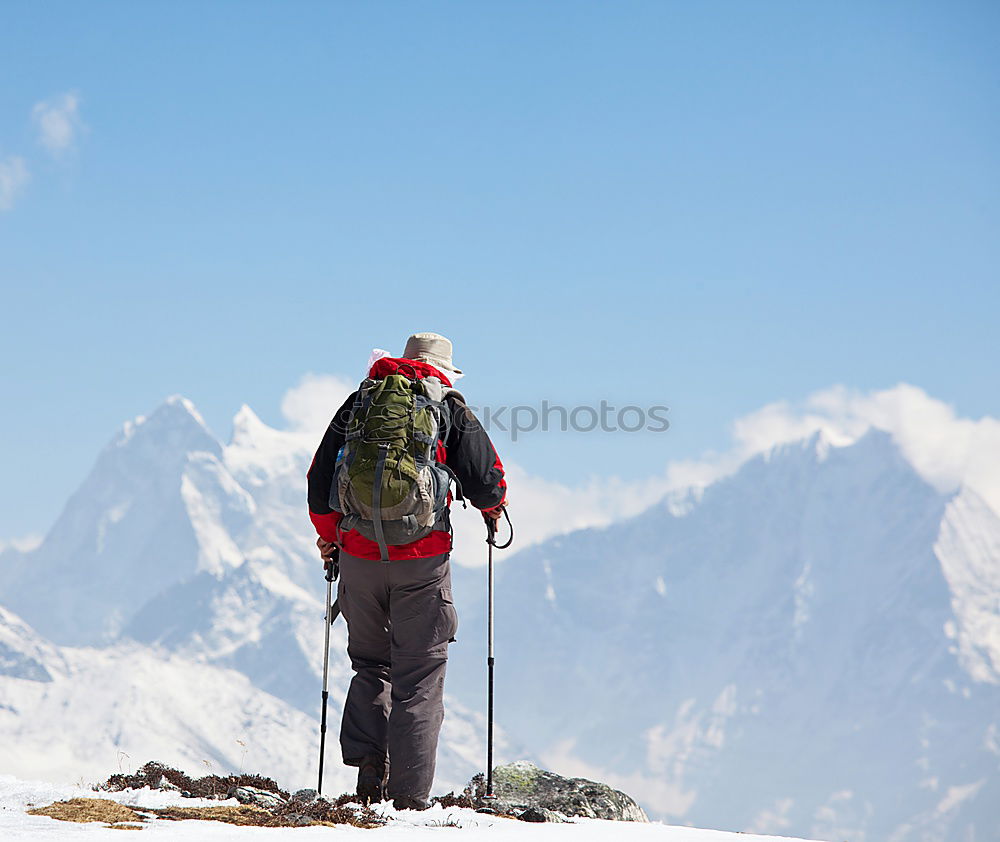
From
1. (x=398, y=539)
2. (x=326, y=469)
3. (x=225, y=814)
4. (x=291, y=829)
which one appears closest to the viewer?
(x=291, y=829)

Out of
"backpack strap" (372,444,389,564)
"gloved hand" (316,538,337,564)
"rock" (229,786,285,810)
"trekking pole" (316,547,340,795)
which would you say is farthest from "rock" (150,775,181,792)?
"backpack strap" (372,444,389,564)

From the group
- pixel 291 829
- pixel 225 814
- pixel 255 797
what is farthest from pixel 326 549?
pixel 291 829

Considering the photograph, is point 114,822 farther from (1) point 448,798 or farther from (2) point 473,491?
(2) point 473,491

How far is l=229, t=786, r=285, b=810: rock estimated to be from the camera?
837 centimetres

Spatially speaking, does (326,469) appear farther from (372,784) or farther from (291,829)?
(291,829)

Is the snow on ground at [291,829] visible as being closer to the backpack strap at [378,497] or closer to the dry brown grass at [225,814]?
the dry brown grass at [225,814]

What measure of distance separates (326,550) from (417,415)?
1.58 meters

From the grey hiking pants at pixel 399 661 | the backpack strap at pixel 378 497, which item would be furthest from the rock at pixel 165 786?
the backpack strap at pixel 378 497

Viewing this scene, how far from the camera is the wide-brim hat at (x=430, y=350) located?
31.5 ft

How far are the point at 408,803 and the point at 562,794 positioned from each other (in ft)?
10.0

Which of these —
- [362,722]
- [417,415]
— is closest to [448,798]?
[362,722]

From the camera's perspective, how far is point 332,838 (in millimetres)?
6875

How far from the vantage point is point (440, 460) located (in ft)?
29.8

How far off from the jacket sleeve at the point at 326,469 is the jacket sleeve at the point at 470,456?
0.82 meters
